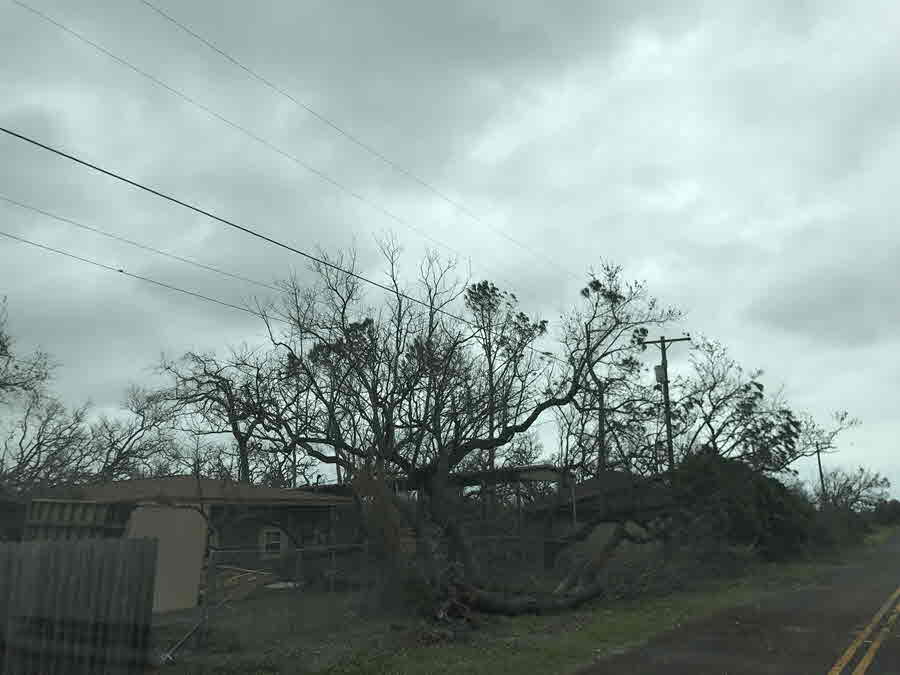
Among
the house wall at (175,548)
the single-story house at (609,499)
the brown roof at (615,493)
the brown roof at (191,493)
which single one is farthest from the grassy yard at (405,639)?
the brown roof at (615,493)

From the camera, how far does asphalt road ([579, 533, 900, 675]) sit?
9156 millimetres

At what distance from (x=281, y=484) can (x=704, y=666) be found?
27279mm

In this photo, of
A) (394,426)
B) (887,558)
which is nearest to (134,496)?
(394,426)

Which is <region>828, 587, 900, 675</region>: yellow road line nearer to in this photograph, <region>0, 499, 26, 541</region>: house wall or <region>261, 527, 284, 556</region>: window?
<region>261, 527, 284, 556</region>: window

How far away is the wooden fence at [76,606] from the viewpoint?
25.7ft

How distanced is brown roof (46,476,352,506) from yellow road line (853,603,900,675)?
14508 millimetres

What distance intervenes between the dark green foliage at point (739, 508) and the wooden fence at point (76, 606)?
53.1ft

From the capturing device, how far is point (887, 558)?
106ft

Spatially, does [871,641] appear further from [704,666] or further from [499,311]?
[499,311]

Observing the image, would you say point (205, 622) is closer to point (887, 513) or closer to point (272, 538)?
point (272, 538)

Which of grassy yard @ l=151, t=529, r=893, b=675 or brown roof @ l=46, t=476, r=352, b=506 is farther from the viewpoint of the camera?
brown roof @ l=46, t=476, r=352, b=506

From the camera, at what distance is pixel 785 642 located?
430 inches

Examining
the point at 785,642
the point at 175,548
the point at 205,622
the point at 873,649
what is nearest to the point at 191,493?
the point at 175,548

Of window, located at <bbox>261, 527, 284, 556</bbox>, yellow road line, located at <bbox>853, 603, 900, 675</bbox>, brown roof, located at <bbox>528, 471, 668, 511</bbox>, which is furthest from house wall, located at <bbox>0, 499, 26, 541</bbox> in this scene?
yellow road line, located at <bbox>853, 603, 900, 675</bbox>
